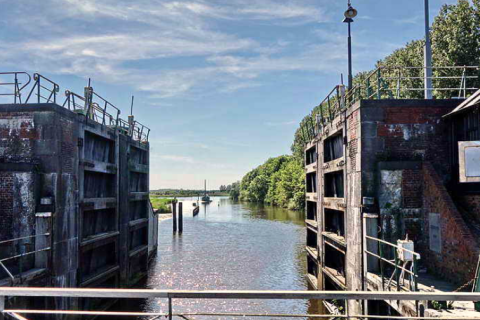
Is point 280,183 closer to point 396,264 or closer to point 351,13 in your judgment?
point 351,13

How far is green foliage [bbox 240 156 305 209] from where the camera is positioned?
257ft

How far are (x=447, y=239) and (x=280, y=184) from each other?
263 ft

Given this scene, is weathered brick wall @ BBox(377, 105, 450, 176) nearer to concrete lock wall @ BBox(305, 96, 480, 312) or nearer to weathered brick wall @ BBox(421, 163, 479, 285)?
concrete lock wall @ BBox(305, 96, 480, 312)

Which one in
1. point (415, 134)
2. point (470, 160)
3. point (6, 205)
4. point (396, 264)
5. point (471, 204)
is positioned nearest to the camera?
point (470, 160)

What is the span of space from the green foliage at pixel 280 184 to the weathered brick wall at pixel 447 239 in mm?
62927

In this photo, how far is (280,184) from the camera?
9175 cm

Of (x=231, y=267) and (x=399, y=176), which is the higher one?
(x=399, y=176)

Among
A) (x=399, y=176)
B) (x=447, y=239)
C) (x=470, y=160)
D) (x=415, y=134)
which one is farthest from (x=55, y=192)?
(x=470, y=160)

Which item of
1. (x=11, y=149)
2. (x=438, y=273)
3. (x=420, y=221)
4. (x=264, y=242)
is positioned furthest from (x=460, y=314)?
(x=264, y=242)

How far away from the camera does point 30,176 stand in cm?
1327

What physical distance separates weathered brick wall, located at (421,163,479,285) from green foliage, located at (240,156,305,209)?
62.9 m

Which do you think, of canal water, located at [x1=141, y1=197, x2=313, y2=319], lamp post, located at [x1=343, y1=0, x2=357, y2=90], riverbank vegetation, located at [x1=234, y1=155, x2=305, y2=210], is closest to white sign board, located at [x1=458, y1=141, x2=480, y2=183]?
lamp post, located at [x1=343, y1=0, x2=357, y2=90]

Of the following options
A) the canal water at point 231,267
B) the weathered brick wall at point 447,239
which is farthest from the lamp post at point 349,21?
the canal water at point 231,267

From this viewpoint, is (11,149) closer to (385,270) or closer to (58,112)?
(58,112)
